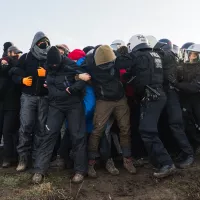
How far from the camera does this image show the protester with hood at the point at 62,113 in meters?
5.02

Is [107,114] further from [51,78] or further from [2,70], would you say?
[2,70]

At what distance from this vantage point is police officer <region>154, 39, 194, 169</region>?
217 inches

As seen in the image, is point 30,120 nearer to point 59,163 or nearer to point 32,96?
point 32,96

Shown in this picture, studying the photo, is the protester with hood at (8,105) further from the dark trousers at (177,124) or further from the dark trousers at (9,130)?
the dark trousers at (177,124)

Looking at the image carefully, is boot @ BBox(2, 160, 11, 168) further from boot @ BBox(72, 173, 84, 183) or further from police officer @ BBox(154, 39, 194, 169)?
police officer @ BBox(154, 39, 194, 169)

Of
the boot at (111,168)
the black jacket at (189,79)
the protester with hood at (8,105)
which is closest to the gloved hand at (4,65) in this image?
the protester with hood at (8,105)

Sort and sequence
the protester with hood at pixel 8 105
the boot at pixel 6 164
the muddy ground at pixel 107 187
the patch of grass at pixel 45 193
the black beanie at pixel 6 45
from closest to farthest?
the patch of grass at pixel 45 193 < the muddy ground at pixel 107 187 < the boot at pixel 6 164 < the protester with hood at pixel 8 105 < the black beanie at pixel 6 45

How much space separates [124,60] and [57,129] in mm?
1786

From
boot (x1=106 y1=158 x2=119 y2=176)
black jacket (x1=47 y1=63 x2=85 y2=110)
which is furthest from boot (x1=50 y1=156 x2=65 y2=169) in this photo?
black jacket (x1=47 y1=63 x2=85 y2=110)

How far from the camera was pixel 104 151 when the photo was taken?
17.5 ft

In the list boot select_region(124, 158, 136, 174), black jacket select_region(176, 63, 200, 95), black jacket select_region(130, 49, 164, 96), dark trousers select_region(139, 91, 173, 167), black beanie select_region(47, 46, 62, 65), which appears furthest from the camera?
black jacket select_region(176, 63, 200, 95)

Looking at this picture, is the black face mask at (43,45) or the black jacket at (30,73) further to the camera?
the black face mask at (43,45)

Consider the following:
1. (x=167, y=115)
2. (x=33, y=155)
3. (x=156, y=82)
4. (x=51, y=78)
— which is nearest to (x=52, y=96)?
(x=51, y=78)

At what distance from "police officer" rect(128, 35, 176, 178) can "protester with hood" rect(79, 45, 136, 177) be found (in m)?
0.28
